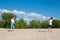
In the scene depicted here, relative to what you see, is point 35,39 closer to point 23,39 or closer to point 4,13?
point 23,39

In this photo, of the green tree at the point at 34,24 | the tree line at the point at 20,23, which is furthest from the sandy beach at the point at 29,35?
the green tree at the point at 34,24

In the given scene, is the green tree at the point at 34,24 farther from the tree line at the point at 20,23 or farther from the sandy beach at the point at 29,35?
the sandy beach at the point at 29,35

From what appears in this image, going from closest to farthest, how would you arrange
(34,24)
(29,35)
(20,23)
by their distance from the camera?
Result: (29,35) → (20,23) → (34,24)

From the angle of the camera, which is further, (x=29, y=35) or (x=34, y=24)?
(x=34, y=24)

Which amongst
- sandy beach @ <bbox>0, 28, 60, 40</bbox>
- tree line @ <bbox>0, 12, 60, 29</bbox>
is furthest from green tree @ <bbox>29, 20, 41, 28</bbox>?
sandy beach @ <bbox>0, 28, 60, 40</bbox>

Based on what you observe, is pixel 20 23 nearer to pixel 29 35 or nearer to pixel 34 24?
pixel 34 24

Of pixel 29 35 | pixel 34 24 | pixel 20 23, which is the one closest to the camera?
pixel 29 35

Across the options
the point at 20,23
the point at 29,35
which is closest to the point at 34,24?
the point at 20,23

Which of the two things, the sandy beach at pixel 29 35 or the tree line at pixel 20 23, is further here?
the tree line at pixel 20 23

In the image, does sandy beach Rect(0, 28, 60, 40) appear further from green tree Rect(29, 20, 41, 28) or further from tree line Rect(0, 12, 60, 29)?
green tree Rect(29, 20, 41, 28)

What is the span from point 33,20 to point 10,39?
203 feet

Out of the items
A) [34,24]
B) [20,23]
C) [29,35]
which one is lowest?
[29,35]

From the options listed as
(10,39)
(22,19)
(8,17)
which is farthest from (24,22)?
(10,39)

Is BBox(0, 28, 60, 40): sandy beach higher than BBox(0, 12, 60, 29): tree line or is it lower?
lower
